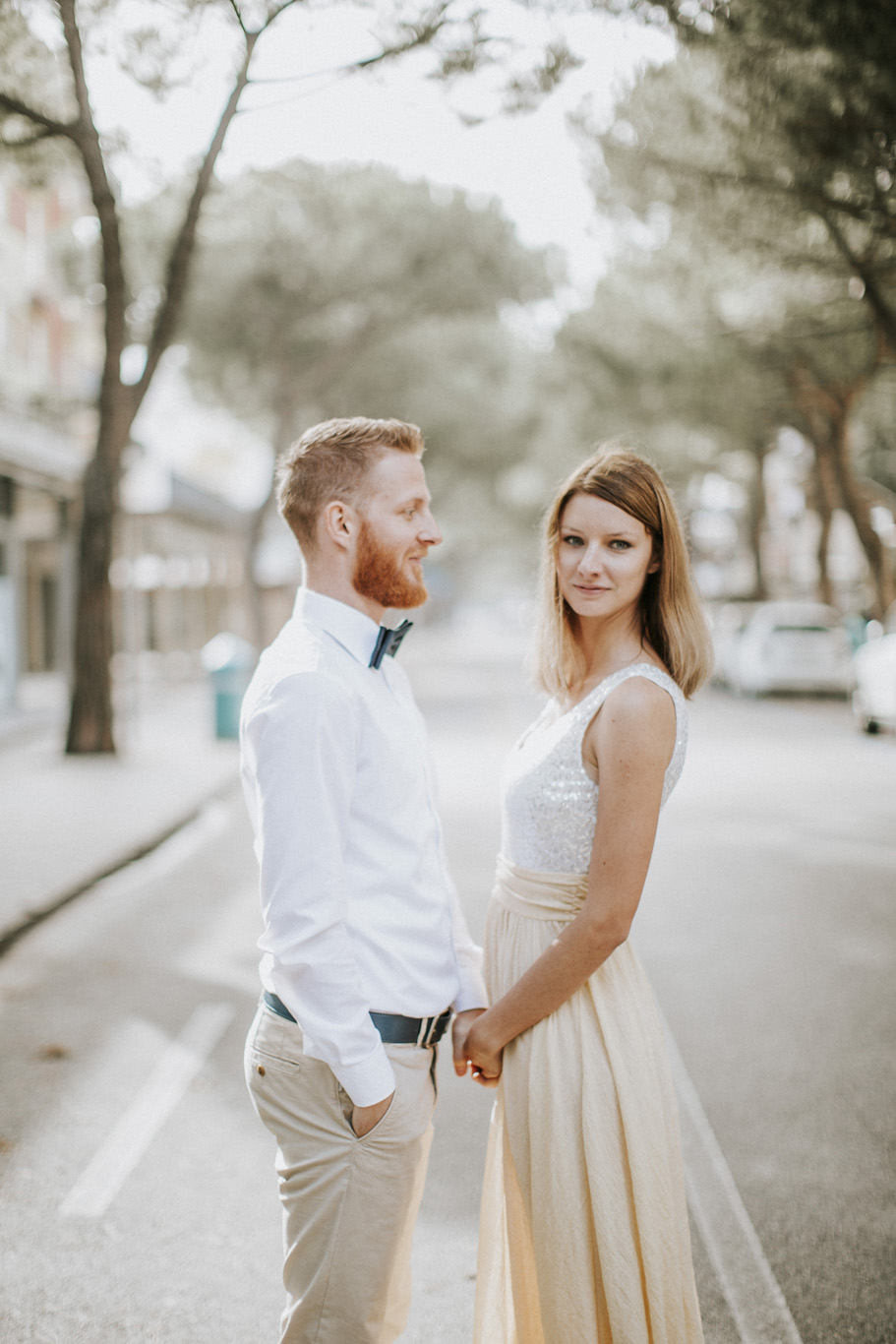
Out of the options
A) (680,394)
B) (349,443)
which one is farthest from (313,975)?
(680,394)

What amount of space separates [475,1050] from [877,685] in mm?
13879

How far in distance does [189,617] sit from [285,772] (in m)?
32.7

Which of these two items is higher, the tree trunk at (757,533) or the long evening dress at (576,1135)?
the tree trunk at (757,533)

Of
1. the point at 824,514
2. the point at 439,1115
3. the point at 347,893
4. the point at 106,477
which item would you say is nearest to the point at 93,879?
the point at 439,1115

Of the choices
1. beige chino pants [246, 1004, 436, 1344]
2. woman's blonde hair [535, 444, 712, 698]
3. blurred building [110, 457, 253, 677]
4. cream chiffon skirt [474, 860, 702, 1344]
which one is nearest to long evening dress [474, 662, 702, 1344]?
cream chiffon skirt [474, 860, 702, 1344]

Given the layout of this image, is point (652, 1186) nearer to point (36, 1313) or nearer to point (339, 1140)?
point (339, 1140)

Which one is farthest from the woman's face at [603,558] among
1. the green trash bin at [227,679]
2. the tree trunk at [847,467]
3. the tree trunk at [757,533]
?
the tree trunk at [757,533]

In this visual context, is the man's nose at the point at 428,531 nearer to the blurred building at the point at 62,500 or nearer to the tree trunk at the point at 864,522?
the blurred building at the point at 62,500

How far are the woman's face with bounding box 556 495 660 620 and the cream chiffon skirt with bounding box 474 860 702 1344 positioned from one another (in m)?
0.54

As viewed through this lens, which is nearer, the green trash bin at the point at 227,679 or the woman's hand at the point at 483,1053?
the woman's hand at the point at 483,1053

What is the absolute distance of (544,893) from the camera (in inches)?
85.7

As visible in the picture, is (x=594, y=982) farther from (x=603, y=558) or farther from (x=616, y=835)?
(x=603, y=558)

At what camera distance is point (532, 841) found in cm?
220

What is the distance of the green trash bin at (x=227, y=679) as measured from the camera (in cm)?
1465
